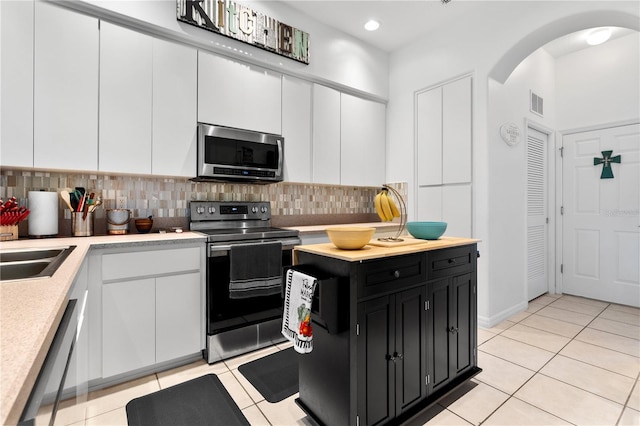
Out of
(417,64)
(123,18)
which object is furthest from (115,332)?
(417,64)

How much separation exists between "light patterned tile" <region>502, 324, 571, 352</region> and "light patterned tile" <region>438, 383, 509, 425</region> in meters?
1.01

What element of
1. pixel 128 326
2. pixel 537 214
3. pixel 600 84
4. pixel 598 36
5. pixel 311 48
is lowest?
pixel 128 326

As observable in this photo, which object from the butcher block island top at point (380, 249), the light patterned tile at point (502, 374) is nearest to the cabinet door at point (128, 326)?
the butcher block island top at point (380, 249)

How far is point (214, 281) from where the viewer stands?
2.35 metres

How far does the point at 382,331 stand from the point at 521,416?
1.03 meters

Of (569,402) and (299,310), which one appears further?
(569,402)

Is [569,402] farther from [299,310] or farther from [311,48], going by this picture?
[311,48]

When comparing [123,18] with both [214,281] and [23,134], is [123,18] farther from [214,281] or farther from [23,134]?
[214,281]

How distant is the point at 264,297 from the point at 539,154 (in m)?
3.96

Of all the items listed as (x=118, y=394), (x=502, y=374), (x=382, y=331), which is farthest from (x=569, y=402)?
(x=118, y=394)

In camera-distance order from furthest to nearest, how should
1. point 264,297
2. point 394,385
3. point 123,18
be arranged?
point 264,297 < point 123,18 < point 394,385

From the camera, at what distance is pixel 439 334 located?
1840 millimetres

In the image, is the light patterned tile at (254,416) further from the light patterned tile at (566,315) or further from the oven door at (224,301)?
the light patterned tile at (566,315)

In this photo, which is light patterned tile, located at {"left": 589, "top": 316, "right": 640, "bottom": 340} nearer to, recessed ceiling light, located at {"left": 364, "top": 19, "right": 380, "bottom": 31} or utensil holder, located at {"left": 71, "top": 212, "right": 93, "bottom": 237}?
recessed ceiling light, located at {"left": 364, "top": 19, "right": 380, "bottom": 31}
